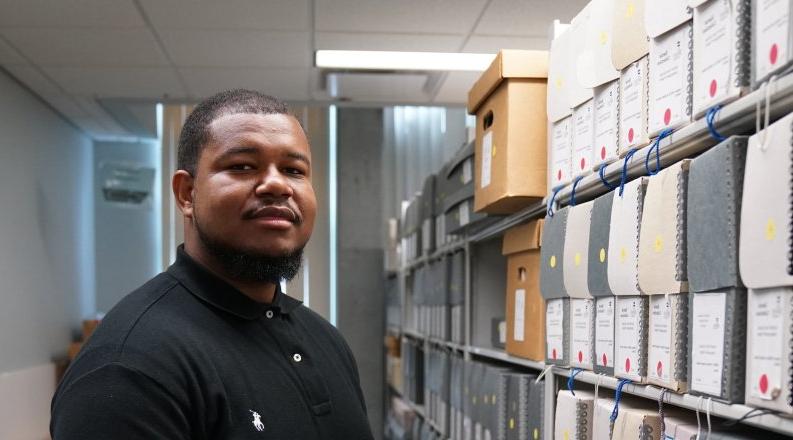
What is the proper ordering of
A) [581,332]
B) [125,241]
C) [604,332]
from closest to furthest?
[604,332]
[581,332]
[125,241]

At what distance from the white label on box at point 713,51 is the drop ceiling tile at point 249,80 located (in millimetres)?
2846

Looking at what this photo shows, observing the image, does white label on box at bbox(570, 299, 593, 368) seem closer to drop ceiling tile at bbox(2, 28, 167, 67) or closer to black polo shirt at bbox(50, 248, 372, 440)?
black polo shirt at bbox(50, 248, 372, 440)

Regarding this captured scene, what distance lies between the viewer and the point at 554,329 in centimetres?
192

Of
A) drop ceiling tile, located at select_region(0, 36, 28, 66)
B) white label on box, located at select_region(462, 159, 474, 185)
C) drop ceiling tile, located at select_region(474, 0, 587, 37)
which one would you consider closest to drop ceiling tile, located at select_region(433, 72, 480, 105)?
drop ceiling tile, located at select_region(474, 0, 587, 37)

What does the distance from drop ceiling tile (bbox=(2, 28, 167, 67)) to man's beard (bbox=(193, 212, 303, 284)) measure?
2361mm

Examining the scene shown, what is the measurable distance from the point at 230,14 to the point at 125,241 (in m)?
3.19

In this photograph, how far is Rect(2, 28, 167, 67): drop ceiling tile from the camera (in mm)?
3299

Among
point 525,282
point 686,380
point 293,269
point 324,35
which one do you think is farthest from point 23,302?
point 686,380

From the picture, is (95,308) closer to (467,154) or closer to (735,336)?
(467,154)

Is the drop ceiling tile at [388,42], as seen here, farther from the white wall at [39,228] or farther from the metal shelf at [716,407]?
the metal shelf at [716,407]

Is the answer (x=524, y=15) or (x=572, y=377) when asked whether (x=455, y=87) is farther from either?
(x=572, y=377)

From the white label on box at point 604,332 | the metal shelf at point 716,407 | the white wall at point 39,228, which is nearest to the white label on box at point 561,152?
the white label on box at point 604,332

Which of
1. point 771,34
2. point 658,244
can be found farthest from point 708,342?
point 771,34

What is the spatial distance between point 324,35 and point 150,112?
215cm
